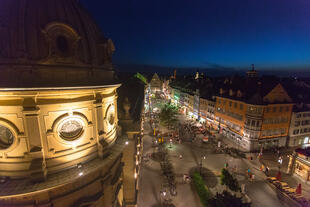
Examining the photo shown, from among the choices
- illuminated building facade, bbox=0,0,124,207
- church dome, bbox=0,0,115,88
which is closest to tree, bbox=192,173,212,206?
illuminated building facade, bbox=0,0,124,207

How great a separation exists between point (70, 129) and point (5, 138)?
355cm

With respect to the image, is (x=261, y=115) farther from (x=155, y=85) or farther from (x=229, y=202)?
(x=155, y=85)

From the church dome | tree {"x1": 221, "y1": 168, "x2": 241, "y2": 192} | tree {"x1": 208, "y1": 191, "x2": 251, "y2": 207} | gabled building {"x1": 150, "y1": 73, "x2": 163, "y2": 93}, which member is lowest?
tree {"x1": 221, "y1": 168, "x2": 241, "y2": 192}

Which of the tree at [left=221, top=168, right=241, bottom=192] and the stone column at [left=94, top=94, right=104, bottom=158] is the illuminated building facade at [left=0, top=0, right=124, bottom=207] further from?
the tree at [left=221, top=168, right=241, bottom=192]

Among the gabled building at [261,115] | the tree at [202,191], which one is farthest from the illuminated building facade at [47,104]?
the gabled building at [261,115]

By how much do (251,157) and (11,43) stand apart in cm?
3999

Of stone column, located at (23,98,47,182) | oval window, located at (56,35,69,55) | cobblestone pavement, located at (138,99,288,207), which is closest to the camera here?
stone column, located at (23,98,47,182)

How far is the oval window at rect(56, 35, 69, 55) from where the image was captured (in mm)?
9544

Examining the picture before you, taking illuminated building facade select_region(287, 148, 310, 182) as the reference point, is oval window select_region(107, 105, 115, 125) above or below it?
above

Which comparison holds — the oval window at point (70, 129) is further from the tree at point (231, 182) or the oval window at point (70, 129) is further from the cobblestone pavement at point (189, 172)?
the tree at point (231, 182)

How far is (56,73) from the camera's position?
931 centimetres

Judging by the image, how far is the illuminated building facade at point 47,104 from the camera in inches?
335

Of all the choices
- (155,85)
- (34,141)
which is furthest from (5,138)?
(155,85)

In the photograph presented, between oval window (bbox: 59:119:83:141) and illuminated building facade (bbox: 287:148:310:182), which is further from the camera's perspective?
illuminated building facade (bbox: 287:148:310:182)
